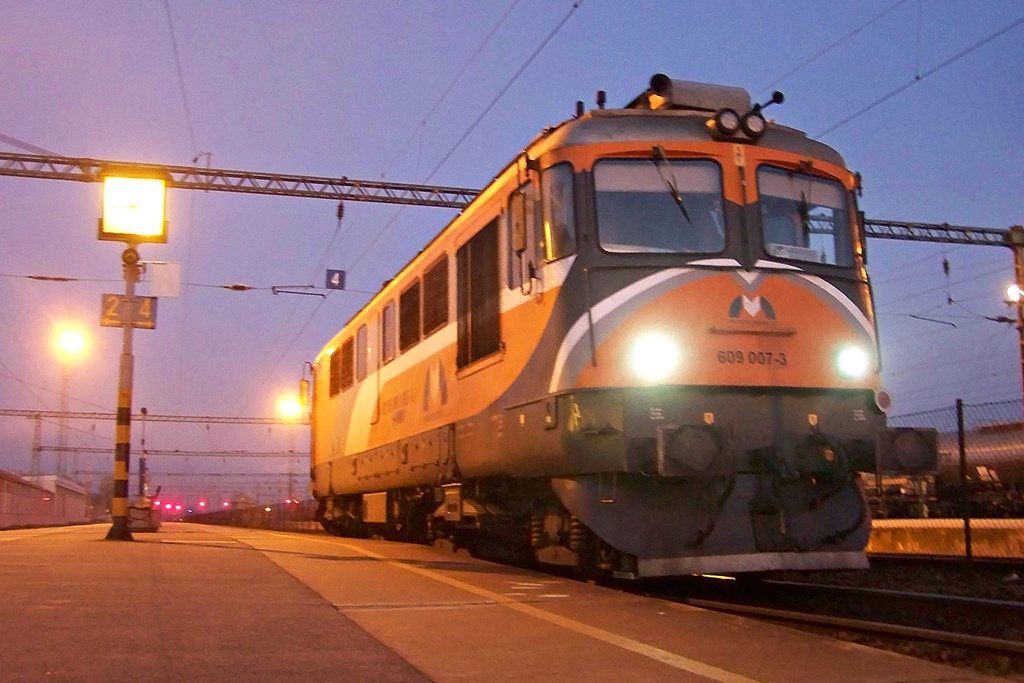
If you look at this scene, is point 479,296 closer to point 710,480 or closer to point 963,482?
point 710,480

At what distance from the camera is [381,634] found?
6.12m

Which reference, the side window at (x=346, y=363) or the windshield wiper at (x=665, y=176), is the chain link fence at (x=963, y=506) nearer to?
the windshield wiper at (x=665, y=176)

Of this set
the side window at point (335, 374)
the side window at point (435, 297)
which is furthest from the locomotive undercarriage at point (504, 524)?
the side window at point (335, 374)

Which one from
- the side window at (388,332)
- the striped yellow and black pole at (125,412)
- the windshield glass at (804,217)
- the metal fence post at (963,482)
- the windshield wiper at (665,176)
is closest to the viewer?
the windshield wiper at (665,176)

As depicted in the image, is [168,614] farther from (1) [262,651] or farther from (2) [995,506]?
(2) [995,506]

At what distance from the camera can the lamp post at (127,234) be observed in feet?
50.3

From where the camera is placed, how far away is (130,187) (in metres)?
15.6

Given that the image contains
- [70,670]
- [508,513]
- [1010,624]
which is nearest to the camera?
[70,670]

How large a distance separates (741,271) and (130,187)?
433 inches

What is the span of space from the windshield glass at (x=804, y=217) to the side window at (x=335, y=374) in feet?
36.2

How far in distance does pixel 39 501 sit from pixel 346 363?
3808 centimetres

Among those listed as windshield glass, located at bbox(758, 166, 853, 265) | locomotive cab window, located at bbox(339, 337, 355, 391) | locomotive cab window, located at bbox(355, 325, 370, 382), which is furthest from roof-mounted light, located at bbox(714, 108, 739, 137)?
locomotive cab window, located at bbox(339, 337, 355, 391)

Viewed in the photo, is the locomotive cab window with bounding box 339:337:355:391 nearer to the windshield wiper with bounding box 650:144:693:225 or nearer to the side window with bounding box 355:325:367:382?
the side window with bounding box 355:325:367:382

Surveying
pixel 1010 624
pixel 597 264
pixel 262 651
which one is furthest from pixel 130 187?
pixel 1010 624
